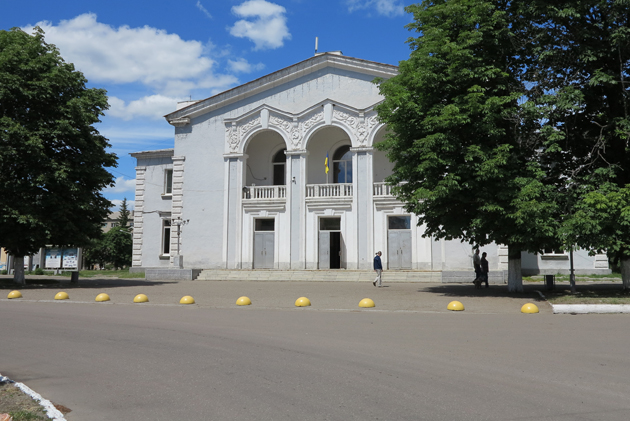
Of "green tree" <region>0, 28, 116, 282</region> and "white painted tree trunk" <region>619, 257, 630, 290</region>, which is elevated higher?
"green tree" <region>0, 28, 116, 282</region>

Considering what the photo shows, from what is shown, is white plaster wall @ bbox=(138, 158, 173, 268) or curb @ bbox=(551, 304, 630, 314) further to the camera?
white plaster wall @ bbox=(138, 158, 173, 268)

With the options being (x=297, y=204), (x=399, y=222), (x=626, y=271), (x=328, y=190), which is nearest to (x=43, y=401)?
(x=626, y=271)

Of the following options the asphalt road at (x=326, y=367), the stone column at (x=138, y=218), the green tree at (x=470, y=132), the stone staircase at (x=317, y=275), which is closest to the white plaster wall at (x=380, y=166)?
the stone staircase at (x=317, y=275)

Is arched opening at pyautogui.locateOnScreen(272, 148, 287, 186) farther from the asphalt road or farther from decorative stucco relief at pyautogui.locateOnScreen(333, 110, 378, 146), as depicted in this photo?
the asphalt road

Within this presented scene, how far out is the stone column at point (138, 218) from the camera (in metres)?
36.2

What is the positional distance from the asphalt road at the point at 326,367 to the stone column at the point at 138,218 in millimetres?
25095

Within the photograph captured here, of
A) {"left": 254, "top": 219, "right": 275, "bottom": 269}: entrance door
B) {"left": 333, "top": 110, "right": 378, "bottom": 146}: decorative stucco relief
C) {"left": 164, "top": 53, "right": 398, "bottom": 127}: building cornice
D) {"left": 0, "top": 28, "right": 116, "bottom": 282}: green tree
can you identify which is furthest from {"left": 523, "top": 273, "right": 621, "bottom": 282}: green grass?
{"left": 0, "top": 28, "right": 116, "bottom": 282}: green tree

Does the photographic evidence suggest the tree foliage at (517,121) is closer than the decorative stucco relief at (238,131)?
Yes

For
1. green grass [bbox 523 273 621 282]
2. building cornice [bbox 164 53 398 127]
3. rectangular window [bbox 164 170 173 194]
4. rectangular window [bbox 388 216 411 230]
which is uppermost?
building cornice [bbox 164 53 398 127]

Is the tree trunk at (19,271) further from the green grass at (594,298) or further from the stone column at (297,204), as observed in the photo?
the green grass at (594,298)

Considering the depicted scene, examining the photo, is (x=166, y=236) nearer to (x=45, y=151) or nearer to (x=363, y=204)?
(x=45, y=151)

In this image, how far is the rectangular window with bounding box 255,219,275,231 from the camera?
32281 millimetres

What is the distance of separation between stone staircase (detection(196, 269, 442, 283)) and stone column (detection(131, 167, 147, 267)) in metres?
7.95

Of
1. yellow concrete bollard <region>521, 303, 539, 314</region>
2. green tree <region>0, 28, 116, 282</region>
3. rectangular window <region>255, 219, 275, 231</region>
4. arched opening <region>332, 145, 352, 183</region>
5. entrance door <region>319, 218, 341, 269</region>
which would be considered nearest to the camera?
yellow concrete bollard <region>521, 303, 539, 314</region>
